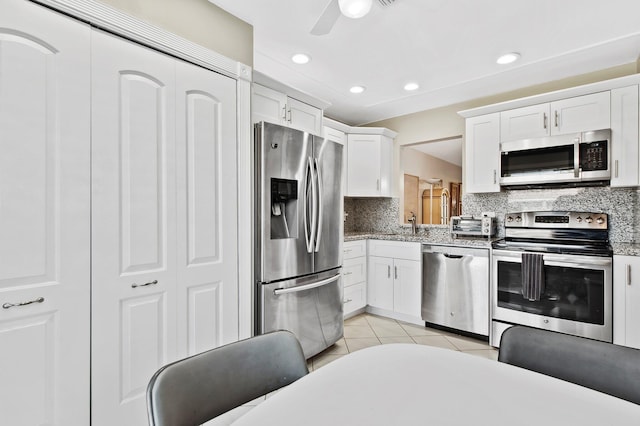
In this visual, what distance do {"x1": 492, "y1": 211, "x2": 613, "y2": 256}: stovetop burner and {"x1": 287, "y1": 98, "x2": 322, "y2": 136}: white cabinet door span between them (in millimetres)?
2005

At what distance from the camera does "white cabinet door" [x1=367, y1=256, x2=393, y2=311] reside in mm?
3764

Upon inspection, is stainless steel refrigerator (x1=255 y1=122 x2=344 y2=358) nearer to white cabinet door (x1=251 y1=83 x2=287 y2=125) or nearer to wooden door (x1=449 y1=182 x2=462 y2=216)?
white cabinet door (x1=251 y1=83 x2=287 y2=125)

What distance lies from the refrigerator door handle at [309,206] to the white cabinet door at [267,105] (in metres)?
0.44

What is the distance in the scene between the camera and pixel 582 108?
9.33ft

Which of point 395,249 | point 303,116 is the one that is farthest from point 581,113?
point 303,116

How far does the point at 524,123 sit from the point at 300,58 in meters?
2.23

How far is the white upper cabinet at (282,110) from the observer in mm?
2426

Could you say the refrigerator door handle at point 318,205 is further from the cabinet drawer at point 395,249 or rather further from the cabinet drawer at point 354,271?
the cabinet drawer at point 395,249

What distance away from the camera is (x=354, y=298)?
12.3 ft

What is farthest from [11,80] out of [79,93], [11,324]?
[11,324]

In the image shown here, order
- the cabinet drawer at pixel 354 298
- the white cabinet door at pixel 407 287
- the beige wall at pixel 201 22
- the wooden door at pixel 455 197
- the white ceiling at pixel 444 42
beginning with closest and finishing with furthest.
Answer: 1. the beige wall at pixel 201 22
2. the white ceiling at pixel 444 42
3. the white cabinet door at pixel 407 287
4. the cabinet drawer at pixel 354 298
5. the wooden door at pixel 455 197

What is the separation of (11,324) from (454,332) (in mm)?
3431

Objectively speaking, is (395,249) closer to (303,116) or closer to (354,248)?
(354,248)

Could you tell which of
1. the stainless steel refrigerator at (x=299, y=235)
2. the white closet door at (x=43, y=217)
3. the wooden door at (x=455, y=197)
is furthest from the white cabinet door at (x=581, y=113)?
the white closet door at (x=43, y=217)
